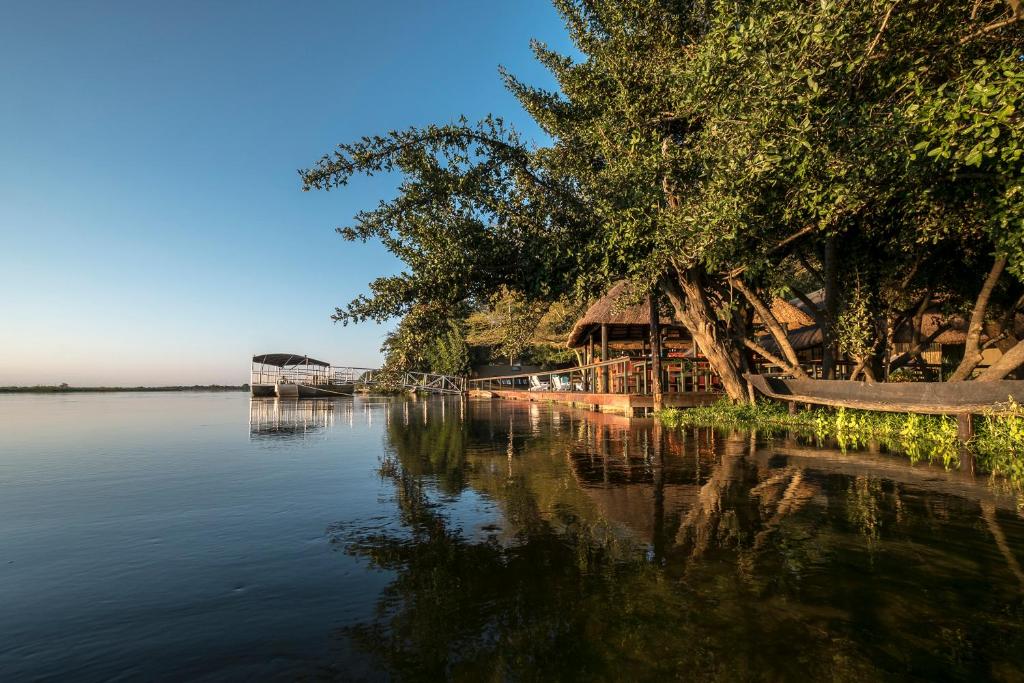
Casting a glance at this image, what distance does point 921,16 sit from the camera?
825cm

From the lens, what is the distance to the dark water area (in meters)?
2.37

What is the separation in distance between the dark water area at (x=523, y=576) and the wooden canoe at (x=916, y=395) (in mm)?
1155

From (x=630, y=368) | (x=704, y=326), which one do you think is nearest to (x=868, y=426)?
(x=704, y=326)

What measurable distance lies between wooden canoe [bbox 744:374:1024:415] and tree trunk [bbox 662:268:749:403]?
133 inches

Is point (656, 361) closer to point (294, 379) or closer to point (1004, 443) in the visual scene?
point (1004, 443)

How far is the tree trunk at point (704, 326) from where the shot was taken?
47.0ft

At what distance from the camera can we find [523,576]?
3326mm

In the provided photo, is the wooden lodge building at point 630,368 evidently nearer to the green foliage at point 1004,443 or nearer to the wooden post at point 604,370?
the wooden post at point 604,370

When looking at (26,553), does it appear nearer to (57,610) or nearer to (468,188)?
(57,610)

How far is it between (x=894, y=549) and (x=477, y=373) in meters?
50.0

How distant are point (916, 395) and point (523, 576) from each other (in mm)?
7463

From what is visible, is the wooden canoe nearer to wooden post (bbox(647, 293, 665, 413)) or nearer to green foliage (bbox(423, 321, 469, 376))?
wooden post (bbox(647, 293, 665, 413))

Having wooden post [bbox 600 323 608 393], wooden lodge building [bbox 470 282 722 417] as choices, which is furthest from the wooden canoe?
wooden post [bbox 600 323 608 393]

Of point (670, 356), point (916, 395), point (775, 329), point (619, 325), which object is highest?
point (619, 325)
